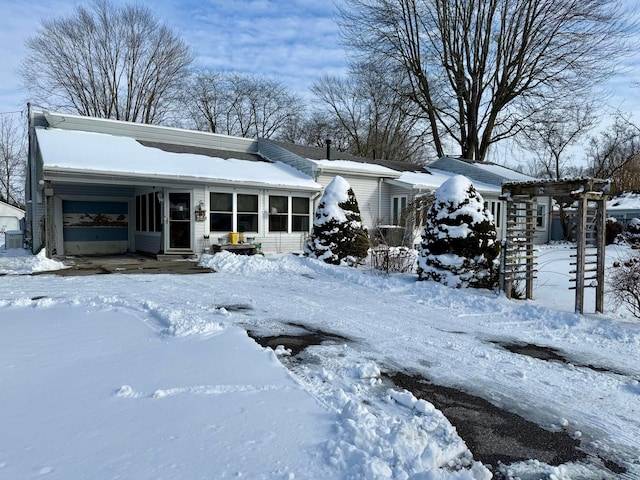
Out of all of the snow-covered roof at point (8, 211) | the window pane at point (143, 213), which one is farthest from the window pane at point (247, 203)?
the snow-covered roof at point (8, 211)

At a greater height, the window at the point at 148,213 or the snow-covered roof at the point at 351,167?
the snow-covered roof at the point at 351,167

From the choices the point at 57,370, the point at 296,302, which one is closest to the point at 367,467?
the point at 57,370

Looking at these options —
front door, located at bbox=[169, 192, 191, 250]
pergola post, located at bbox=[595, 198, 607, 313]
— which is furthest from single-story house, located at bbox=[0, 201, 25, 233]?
pergola post, located at bbox=[595, 198, 607, 313]

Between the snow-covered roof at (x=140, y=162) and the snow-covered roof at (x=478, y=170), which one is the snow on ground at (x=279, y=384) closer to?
the snow-covered roof at (x=140, y=162)

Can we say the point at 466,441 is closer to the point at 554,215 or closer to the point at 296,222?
the point at 296,222

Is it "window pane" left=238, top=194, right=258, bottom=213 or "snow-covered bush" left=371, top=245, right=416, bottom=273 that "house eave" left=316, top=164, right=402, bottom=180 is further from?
"snow-covered bush" left=371, top=245, right=416, bottom=273

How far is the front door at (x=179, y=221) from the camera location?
44.3ft

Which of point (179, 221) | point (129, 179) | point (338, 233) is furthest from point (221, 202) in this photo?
point (338, 233)

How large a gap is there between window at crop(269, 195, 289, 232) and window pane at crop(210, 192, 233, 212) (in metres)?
1.50

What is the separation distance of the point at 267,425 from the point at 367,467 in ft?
2.62

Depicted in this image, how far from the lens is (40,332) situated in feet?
15.9

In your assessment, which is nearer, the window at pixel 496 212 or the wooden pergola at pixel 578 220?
the wooden pergola at pixel 578 220

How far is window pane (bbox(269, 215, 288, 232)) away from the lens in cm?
1506

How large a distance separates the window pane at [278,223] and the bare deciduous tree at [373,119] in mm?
19134
